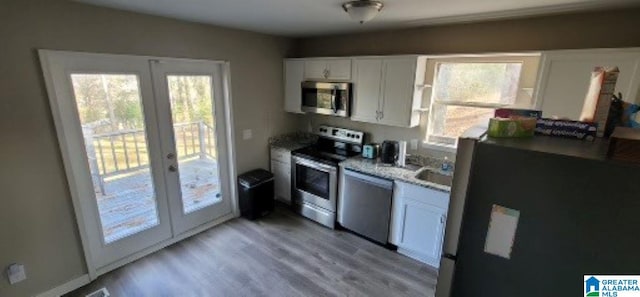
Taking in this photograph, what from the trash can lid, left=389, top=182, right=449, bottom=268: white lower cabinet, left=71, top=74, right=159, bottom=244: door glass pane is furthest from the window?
left=71, top=74, right=159, bottom=244: door glass pane

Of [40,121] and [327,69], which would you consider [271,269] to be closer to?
[40,121]

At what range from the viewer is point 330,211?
339 cm

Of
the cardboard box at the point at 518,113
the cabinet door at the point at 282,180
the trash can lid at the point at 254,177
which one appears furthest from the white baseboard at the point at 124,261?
the cardboard box at the point at 518,113

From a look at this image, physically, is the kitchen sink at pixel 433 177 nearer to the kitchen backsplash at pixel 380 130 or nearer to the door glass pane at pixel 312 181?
the kitchen backsplash at pixel 380 130

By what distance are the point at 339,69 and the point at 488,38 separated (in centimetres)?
153

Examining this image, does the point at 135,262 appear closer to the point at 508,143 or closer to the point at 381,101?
the point at 381,101

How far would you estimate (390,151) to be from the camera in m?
3.17

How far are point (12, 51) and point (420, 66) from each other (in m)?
3.28

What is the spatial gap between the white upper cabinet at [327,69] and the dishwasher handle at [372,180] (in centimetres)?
112

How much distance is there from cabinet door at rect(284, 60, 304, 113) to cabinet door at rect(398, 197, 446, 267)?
6.33 feet

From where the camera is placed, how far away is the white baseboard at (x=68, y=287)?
91.0 inches

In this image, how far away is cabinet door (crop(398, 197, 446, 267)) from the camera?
2658 millimetres

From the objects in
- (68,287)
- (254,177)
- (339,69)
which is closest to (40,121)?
(68,287)

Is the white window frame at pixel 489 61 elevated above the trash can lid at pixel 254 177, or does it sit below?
above
